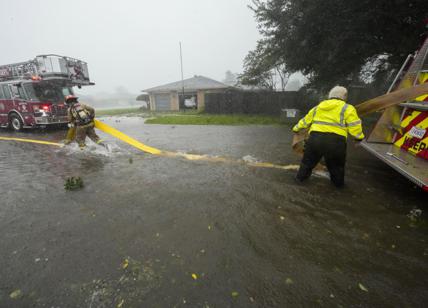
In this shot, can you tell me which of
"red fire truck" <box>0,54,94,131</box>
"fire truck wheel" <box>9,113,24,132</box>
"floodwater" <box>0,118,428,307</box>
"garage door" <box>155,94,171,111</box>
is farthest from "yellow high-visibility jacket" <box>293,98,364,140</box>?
"garage door" <box>155,94,171,111</box>

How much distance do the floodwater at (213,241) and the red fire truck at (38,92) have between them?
609 cm

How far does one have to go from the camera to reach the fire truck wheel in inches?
384

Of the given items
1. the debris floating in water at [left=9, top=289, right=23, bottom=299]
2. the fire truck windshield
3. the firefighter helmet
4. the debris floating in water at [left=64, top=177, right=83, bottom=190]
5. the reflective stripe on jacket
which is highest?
the fire truck windshield

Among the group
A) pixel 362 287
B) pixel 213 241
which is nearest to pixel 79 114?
pixel 213 241

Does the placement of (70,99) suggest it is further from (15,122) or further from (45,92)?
(15,122)

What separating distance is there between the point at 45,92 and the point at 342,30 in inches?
512

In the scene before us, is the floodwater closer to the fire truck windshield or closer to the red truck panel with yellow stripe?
the red truck panel with yellow stripe

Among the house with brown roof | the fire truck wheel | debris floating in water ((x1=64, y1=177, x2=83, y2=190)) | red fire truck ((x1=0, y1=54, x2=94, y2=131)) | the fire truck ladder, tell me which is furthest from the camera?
the house with brown roof

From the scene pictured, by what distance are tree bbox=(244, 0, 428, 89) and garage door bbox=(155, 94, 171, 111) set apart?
17.9 metres

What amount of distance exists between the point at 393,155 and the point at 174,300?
4.04 m

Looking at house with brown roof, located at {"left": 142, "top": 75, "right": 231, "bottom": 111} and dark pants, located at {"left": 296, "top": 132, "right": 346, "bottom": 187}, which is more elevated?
house with brown roof, located at {"left": 142, "top": 75, "right": 231, "bottom": 111}

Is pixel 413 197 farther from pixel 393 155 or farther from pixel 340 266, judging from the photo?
pixel 340 266

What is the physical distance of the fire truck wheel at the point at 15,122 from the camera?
32.0 ft

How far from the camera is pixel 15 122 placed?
9.99 meters
